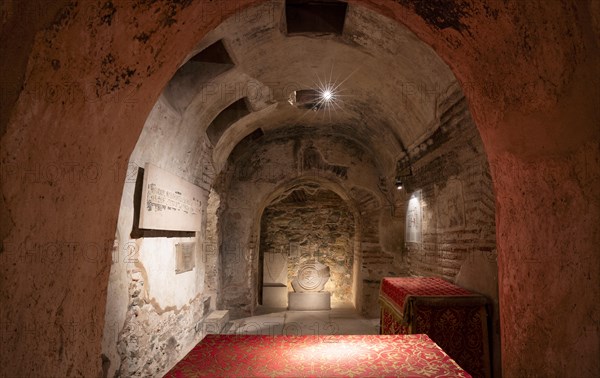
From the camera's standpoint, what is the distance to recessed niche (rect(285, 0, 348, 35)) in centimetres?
398

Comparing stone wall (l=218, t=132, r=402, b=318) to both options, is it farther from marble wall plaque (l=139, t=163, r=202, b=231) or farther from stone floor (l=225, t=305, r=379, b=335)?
marble wall plaque (l=139, t=163, r=202, b=231)

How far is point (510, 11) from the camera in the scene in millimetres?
1340

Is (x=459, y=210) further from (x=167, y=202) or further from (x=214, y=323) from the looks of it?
(x=214, y=323)

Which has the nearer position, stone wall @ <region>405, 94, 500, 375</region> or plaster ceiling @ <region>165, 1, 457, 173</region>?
stone wall @ <region>405, 94, 500, 375</region>

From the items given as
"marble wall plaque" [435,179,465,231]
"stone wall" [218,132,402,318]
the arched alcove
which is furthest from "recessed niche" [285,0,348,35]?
Answer: the arched alcove

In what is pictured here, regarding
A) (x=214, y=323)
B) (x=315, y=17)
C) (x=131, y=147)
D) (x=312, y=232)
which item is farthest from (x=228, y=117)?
(x=312, y=232)

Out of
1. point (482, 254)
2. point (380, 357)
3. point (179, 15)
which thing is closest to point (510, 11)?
point (179, 15)

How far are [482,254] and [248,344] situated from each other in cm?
250

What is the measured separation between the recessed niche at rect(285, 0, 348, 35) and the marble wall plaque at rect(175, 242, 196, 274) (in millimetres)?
2904

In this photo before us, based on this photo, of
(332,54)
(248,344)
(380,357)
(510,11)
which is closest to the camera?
(510,11)

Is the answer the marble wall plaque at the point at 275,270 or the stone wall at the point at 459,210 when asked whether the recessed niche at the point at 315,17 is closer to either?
the stone wall at the point at 459,210

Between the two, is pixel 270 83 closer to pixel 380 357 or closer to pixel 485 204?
pixel 485 204

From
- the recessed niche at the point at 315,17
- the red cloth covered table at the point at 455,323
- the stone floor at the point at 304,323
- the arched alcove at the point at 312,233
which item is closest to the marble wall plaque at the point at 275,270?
the arched alcove at the point at 312,233

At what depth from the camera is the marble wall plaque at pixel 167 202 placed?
349cm
